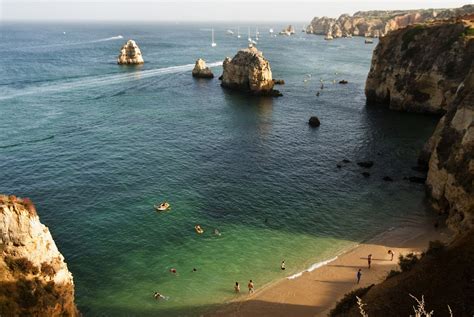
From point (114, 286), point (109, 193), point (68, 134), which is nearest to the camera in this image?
point (114, 286)

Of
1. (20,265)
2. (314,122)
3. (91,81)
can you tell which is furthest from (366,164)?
(91,81)

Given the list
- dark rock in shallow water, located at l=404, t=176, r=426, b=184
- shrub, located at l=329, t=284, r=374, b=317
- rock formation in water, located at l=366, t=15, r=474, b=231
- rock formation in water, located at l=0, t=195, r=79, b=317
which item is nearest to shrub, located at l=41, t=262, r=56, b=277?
rock formation in water, located at l=0, t=195, r=79, b=317

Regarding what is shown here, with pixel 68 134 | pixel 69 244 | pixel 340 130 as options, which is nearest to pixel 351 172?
pixel 340 130

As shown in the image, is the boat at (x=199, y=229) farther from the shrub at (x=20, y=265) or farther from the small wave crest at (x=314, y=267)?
the shrub at (x=20, y=265)

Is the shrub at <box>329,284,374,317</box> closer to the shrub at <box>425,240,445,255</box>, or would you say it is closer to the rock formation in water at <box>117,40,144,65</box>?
the shrub at <box>425,240,445,255</box>

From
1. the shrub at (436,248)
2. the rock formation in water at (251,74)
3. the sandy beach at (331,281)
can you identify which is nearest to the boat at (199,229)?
the sandy beach at (331,281)

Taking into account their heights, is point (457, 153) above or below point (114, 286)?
above

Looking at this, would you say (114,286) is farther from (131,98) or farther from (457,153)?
(131,98)
